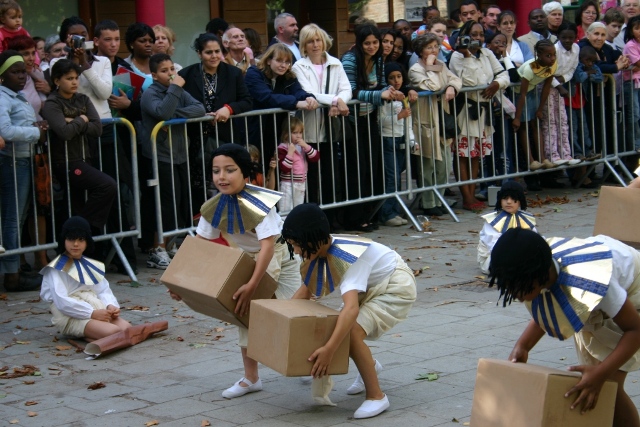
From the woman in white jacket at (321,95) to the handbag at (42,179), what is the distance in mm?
2827

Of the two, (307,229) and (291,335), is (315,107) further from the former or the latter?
(291,335)

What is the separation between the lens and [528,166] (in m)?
12.8

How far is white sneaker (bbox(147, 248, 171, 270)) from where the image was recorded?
9.85m

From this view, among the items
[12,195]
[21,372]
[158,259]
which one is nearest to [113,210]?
[158,259]

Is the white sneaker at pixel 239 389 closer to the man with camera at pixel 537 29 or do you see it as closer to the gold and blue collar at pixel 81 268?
the gold and blue collar at pixel 81 268

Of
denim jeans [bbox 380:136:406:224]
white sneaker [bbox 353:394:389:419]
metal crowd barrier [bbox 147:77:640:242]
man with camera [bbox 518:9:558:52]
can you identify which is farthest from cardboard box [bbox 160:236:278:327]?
man with camera [bbox 518:9:558:52]

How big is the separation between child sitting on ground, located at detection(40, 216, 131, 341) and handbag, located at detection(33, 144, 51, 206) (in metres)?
1.33

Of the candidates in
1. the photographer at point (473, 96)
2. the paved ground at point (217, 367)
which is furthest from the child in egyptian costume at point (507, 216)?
the photographer at point (473, 96)

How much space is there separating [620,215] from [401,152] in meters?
5.59

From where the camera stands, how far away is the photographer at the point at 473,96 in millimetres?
12070

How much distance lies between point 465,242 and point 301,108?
211 centimetres

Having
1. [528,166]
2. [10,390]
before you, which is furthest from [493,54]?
[10,390]

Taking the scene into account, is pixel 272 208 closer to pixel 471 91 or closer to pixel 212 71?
pixel 212 71

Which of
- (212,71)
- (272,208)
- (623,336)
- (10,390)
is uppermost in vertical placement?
(212,71)
